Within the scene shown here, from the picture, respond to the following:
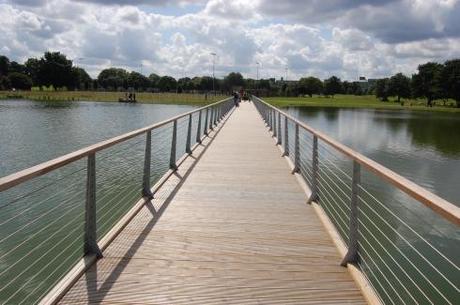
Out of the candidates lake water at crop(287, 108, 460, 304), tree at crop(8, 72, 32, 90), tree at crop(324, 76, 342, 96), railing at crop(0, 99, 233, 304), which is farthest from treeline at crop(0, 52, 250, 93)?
railing at crop(0, 99, 233, 304)

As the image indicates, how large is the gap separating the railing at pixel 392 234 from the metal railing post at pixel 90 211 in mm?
2189

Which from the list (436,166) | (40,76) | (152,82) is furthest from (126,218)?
(152,82)

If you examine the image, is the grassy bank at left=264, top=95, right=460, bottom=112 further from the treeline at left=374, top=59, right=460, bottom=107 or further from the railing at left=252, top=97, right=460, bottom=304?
the railing at left=252, top=97, right=460, bottom=304

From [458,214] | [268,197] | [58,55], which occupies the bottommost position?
[268,197]

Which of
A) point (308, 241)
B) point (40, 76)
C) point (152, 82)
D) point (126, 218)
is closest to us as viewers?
point (308, 241)

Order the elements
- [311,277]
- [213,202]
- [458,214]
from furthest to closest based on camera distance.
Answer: [213,202], [311,277], [458,214]

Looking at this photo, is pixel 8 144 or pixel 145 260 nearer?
pixel 145 260

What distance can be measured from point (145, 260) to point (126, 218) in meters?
1.27

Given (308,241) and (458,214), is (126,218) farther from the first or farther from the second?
(458,214)

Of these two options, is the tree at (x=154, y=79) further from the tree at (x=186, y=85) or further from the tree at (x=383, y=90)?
the tree at (x=383, y=90)

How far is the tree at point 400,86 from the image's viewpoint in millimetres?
117000

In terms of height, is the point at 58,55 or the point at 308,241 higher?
the point at 58,55

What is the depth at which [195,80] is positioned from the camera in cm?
16575

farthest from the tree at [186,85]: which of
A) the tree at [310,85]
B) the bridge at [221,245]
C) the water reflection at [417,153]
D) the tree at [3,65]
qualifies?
the bridge at [221,245]
